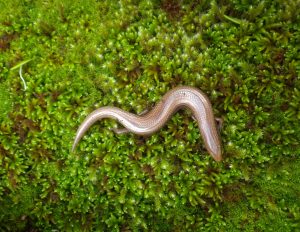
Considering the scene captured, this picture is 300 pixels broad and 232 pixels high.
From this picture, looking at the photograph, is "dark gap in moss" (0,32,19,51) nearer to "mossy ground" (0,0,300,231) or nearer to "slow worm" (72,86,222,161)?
"mossy ground" (0,0,300,231)

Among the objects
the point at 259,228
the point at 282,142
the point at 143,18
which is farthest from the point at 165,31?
the point at 259,228

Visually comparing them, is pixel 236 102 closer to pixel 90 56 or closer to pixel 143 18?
pixel 143 18

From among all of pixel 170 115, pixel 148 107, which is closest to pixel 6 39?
pixel 148 107

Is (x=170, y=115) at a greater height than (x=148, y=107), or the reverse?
(x=148, y=107)

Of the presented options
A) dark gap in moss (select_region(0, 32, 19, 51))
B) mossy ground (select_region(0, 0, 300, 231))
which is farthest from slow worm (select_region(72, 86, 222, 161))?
dark gap in moss (select_region(0, 32, 19, 51))

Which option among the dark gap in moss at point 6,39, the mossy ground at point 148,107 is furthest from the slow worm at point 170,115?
the dark gap in moss at point 6,39

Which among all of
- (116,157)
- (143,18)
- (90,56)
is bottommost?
(116,157)

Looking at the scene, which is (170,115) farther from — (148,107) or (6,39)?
(6,39)
